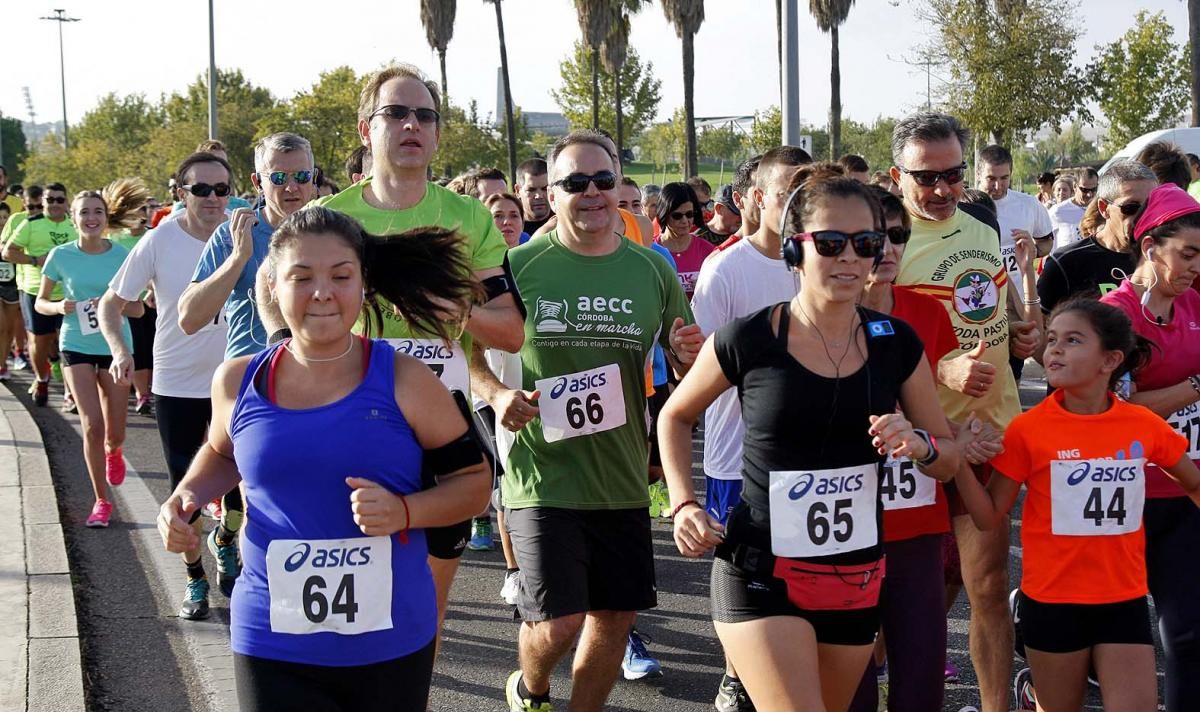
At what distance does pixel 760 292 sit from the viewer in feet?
15.8

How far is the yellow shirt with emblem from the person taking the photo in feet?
16.2

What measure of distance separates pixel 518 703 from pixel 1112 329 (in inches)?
90.2

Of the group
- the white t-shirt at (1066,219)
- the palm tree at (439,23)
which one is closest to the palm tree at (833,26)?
the palm tree at (439,23)

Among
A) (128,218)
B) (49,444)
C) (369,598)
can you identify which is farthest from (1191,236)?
(49,444)

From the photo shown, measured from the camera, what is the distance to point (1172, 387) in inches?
177

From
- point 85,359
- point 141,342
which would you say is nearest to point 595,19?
point 141,342

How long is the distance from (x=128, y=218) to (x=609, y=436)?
5567mm

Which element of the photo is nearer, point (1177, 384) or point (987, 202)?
point (1177, 384)

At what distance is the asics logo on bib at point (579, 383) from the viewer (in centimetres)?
468

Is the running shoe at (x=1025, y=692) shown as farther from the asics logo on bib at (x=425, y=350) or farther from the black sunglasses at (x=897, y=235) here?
the asics logo on bib at (x=425, y=350)

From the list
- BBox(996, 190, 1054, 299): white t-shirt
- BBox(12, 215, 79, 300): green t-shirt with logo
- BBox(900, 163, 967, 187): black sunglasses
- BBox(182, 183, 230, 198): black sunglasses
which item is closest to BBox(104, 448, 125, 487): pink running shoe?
BBox(182, 183, 230, 198): black sunglasses

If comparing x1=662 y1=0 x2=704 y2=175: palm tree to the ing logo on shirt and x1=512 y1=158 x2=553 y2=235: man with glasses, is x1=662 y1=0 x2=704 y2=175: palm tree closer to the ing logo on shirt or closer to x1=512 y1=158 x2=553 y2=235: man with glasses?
x1=512 y1=158 x2=553 y2=235: man with glasses

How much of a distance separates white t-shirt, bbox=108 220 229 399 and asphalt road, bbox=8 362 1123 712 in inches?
41.2

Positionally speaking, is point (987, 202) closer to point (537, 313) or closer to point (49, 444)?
point (537, 313)
